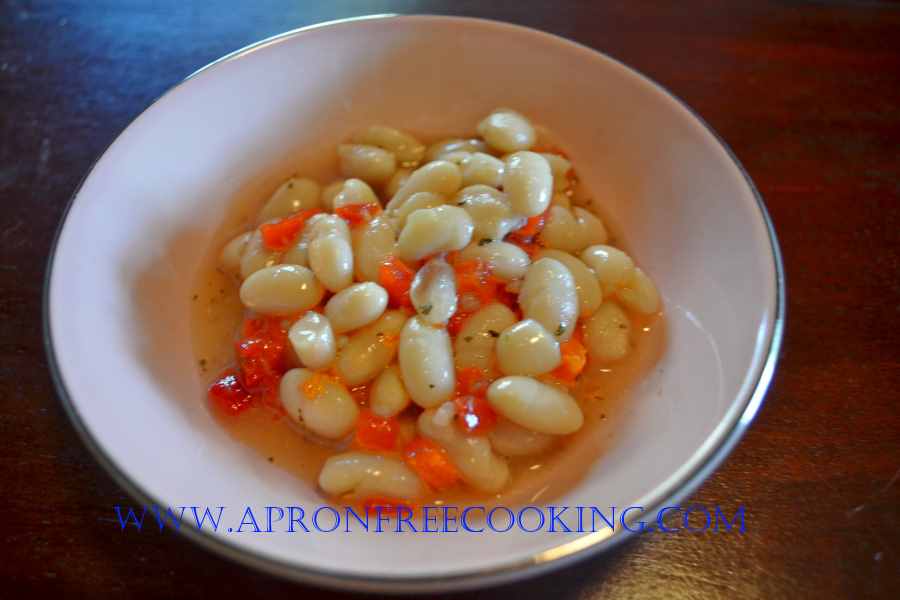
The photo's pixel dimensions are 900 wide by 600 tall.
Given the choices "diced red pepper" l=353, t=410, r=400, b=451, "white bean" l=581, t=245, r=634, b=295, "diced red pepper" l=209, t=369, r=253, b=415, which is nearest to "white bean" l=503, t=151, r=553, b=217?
"white bean" l=581, t=245, r=634, b=295

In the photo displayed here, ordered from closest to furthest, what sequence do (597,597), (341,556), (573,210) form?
1. (341,556)
2. (597,597)
3. (573,210)

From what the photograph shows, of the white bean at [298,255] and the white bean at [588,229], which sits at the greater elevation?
the white bean at [298,255]

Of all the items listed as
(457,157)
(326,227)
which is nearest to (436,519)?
(326,227)

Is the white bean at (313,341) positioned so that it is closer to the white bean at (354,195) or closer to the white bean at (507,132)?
the white bean at (354,195)

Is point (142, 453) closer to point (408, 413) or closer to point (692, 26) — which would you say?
point (408, 413)

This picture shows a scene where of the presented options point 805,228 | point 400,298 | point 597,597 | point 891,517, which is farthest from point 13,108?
point 891,517

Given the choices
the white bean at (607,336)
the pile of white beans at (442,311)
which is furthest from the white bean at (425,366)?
the white bean at (607,336)

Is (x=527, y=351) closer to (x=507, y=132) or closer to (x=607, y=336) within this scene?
(x=607, y=336)
